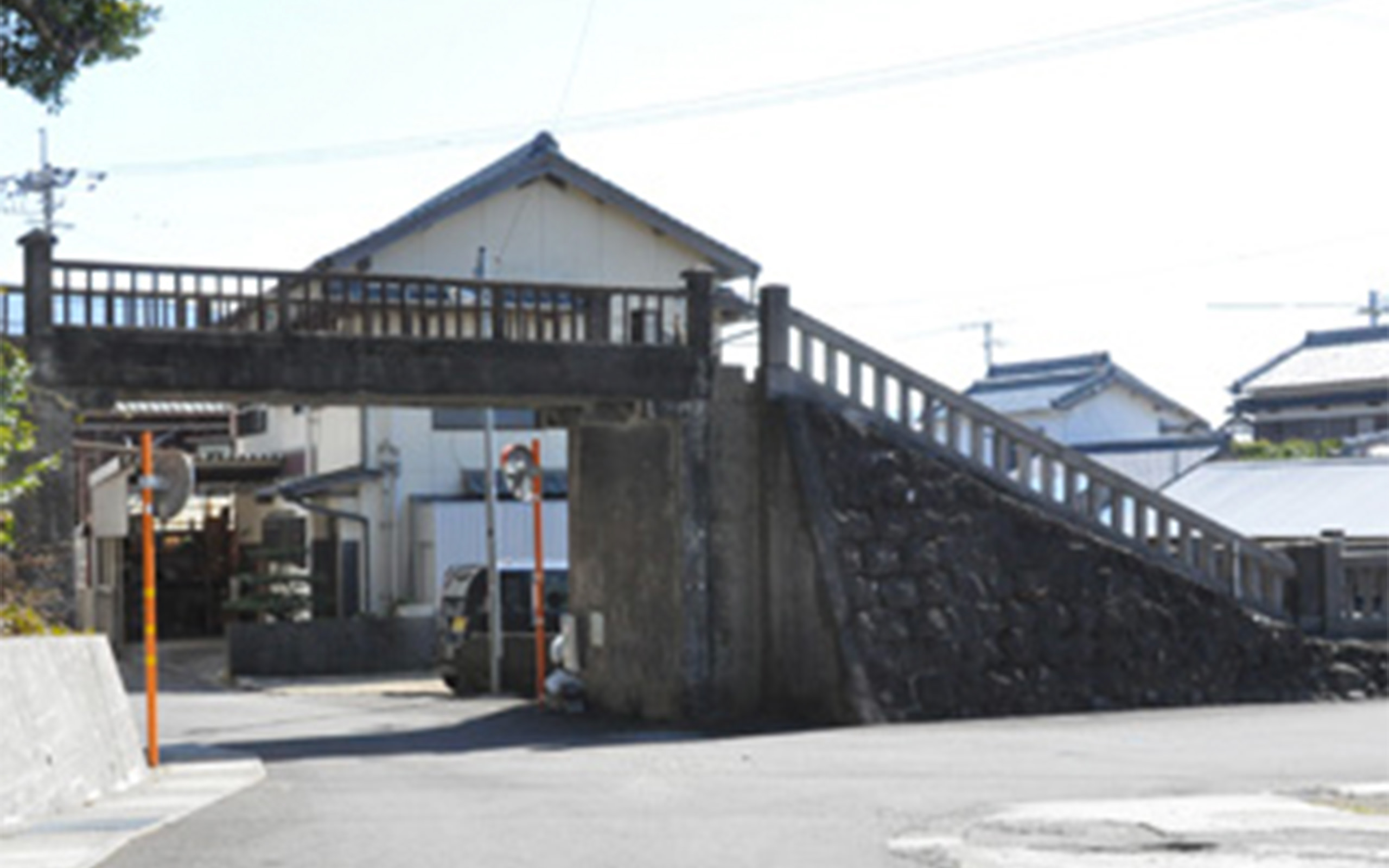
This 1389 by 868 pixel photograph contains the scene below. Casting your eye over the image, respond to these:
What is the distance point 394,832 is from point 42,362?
8.78 meters

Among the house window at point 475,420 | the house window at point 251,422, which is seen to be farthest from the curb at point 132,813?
the house window at point 251,422

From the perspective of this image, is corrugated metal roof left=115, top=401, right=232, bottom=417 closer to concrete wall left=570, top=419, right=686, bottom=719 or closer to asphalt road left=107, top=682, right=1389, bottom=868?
concrete wall left=570, top=419, right=686, bottom=719

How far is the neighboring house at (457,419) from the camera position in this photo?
33844mm

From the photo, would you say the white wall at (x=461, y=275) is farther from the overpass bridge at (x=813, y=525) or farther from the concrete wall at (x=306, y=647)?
the overpass bridge at (x=813, y=525)

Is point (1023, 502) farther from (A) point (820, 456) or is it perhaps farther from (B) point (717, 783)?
(B) point (717, 783)

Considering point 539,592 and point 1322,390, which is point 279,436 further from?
point 1322,390

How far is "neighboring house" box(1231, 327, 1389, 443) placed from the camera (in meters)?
51.5

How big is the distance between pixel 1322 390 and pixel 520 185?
26.7 meters

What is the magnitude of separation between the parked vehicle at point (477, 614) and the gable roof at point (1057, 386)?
1170 inches

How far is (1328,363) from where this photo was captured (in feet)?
175

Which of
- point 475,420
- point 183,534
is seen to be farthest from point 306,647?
point 183,534

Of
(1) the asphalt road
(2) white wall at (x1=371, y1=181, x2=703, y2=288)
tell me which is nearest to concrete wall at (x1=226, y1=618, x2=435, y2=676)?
(2) white wall at (x1=371, y1=181, x2=703, y2=288)

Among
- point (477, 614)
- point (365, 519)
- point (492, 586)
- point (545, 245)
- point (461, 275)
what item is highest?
point (545, 245)

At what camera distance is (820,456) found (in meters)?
20.8
